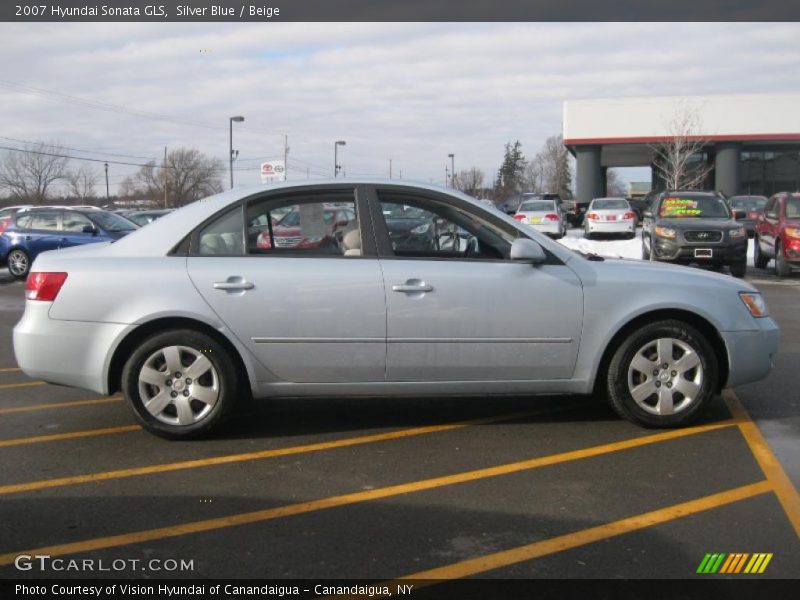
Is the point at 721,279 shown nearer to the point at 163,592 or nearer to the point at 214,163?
the point at 163,592

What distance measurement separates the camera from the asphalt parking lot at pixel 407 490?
3.46 m

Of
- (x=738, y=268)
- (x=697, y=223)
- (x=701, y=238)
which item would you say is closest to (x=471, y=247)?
(x=701, y=238)

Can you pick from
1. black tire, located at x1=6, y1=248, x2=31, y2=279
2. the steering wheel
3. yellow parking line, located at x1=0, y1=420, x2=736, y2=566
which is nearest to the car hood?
yellow parking line, located at x1=0, y1=420, x2=736, y2=566

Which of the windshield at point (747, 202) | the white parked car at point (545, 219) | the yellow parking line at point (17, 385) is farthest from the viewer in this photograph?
the windshield at point (747, 202)

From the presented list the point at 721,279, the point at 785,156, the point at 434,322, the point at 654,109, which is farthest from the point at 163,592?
the point at 785,156

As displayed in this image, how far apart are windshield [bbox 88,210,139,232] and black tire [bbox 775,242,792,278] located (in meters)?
13.4

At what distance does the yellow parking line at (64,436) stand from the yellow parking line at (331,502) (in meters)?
1.76

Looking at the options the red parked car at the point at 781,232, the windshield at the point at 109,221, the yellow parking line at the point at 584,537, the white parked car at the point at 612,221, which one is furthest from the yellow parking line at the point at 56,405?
the white parked car at the point at 612,221

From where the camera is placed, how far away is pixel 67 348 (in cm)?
501

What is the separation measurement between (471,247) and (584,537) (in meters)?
2.20

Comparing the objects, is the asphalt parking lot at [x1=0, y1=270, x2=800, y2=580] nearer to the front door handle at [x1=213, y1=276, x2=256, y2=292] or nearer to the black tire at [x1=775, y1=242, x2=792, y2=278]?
the front door handle at [x1=213, y1=276, x2=256, y2=292]

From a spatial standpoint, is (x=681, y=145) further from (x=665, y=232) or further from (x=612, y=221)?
(x=665, y=232)

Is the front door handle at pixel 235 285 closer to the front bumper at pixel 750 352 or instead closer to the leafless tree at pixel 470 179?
the front bumper at pixel 750 352

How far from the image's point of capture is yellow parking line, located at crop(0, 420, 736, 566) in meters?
3.59
